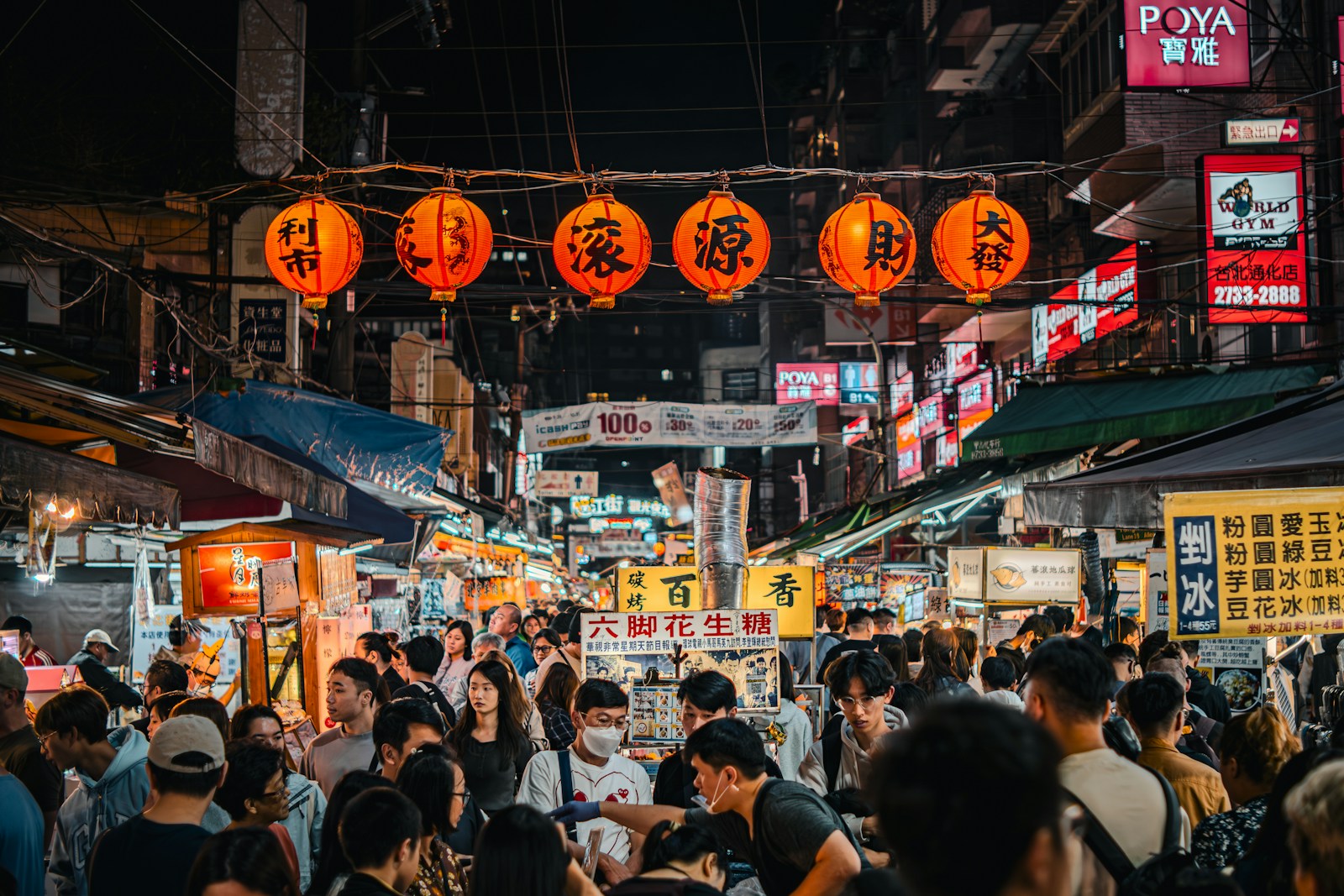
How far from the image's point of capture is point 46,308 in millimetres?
17359

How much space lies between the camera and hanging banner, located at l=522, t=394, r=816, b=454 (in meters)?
25.9

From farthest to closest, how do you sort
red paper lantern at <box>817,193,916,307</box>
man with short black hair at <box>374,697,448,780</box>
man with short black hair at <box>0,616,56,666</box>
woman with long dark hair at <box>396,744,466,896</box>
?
man with short black hair at <box>0,616,56,666</box> < red paper lantern at <box>817,193,916,307</box> < man with short black hair at <box>374,697,448,780</box> < woman with long dark hair at <box>396,744,466,896</box>

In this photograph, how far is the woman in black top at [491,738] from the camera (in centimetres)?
727

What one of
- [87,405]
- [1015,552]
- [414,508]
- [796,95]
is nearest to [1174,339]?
[1015,552]

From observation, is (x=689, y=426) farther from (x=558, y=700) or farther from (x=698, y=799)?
(x=698, y=799)

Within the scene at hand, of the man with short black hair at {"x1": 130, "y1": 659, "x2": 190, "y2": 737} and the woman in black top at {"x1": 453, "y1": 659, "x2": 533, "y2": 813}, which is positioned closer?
the woman in black top at {"x1": 453, "y1": 659, "x2": 533, "y2": 813}

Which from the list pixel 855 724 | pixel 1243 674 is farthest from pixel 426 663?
pixel 1243 674

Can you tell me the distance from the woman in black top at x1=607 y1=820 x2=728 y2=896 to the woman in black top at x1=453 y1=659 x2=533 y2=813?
341cm

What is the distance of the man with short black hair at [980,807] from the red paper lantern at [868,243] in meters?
9.59

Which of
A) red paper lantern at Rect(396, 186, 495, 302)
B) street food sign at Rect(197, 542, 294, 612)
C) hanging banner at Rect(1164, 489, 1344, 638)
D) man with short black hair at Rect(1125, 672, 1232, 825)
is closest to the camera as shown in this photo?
man with short black hair at Rect(1125, 672, 1232, 825)

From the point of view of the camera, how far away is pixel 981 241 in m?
11.3

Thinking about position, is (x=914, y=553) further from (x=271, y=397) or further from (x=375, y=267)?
(x=271, y=397)

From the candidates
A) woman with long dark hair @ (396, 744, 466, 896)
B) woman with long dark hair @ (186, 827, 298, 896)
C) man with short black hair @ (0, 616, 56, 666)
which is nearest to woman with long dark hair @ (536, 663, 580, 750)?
woman with long dark hair @ (396, 744, 466, 896)

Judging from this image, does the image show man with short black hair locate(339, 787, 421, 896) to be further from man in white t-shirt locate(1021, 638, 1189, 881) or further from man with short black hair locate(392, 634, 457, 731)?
man with short black hair locate(392, 634, 457, 731)
